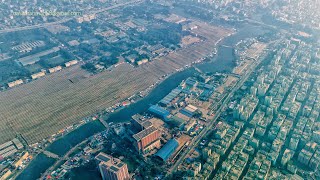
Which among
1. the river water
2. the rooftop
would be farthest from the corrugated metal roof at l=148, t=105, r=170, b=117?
the rooftop

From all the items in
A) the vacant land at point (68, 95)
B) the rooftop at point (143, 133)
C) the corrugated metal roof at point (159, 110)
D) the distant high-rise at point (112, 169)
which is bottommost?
the vacant land at point (68, 95)

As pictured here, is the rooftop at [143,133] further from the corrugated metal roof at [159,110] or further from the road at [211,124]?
the corrugated metal roof at [159,110]

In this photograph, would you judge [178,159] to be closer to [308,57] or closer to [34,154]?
[34,154]

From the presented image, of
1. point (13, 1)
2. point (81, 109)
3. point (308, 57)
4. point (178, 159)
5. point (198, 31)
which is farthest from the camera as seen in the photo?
point (13, 1)

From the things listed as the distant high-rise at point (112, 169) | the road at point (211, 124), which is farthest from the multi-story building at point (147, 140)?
the distant high-rise at point (112, 169)

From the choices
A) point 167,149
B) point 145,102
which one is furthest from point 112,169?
point 145,102

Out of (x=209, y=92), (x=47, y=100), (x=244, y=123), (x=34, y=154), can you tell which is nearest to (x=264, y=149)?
(x=244, y=123)

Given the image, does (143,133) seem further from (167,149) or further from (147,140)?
(167,149)
